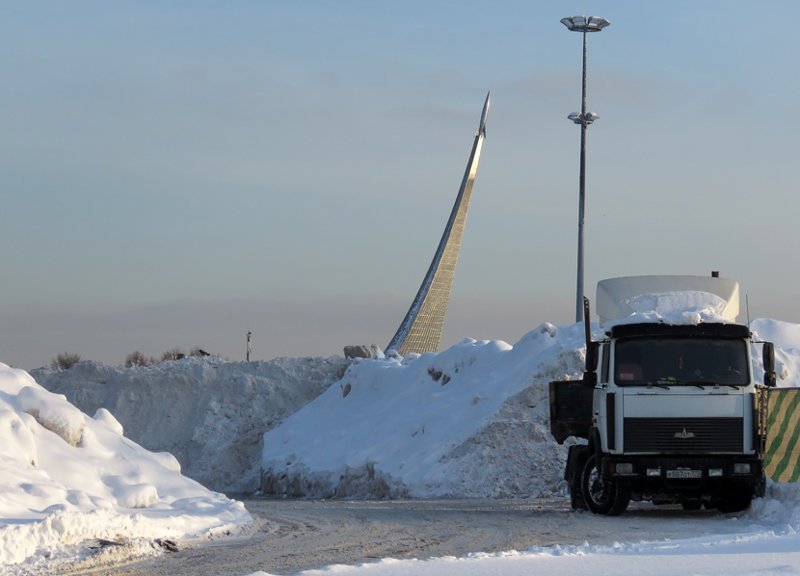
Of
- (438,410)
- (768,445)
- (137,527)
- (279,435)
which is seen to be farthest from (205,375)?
(137,527)

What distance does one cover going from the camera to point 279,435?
41.9 metres

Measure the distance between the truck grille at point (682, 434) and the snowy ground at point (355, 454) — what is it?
1253mm

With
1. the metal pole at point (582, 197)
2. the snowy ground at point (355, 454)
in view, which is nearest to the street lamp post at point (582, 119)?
the metal pole at point (582, 197)

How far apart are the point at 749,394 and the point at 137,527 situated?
369 inches

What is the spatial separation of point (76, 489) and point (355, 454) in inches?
690

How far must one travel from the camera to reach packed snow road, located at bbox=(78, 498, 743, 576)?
14.3 m

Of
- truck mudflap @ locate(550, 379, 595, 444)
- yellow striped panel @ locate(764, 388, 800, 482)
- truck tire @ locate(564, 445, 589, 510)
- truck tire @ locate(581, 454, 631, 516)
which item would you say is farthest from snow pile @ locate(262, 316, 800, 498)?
truck tire @ locate(581, 454, 631, 516)

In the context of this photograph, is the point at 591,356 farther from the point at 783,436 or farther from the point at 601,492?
the point at 783,436

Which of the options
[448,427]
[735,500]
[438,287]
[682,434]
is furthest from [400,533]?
[438,287]

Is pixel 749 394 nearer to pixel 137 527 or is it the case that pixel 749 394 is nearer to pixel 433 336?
pixel 137 527

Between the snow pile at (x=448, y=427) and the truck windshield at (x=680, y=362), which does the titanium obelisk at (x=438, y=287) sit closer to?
the snow pile at (x=448, y=427)

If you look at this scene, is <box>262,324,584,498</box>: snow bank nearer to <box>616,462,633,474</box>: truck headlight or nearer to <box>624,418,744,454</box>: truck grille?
<box>616,462,633,474</box>: truck headlight

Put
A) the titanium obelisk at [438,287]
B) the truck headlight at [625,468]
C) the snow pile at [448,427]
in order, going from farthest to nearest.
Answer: the titanium obelisk at [438,287] → the snow pile at [448,427] → the truck headlight at [625,468]

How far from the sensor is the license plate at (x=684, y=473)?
799 inches
